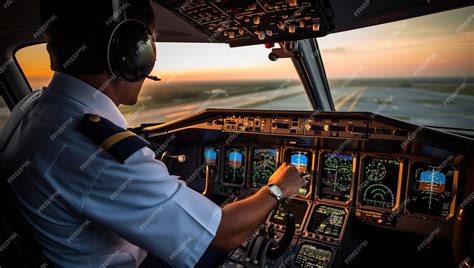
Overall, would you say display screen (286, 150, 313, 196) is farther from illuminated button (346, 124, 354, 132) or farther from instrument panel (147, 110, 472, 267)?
illuminated button (346, 124, 354, 132)

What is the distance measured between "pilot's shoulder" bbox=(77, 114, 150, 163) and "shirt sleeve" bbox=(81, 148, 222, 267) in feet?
0.07

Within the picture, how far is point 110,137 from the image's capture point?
84cm

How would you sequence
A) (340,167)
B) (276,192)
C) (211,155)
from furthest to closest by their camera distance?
1. (211,155)
2. (340,167)
3. (276,192)

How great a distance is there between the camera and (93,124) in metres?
0.87

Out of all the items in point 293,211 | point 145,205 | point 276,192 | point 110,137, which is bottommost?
point 293,211

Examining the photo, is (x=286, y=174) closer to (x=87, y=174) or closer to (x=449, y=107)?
(x=87, y=174)

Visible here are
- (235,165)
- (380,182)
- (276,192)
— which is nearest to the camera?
(276,192)

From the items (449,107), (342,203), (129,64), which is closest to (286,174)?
(129,64)

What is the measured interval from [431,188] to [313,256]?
875 millimetres

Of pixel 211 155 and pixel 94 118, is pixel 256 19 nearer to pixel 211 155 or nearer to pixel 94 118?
pixel 94 118

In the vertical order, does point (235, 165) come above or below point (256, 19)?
below

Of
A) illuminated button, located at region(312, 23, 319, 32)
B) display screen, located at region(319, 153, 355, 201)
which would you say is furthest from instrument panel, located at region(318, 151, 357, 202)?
illuminated button, located at region(312, 23, 319, 32)

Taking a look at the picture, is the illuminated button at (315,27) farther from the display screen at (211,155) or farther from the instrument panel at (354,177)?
the display screen at (211,155)

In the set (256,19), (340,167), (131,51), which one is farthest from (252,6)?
(340,167)
